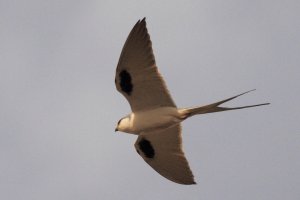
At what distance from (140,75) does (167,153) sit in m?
2.03

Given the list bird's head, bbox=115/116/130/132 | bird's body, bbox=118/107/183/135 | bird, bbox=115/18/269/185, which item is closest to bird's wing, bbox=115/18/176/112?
bird, bbox=115/18/269/185

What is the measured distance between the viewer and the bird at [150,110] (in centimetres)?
1220

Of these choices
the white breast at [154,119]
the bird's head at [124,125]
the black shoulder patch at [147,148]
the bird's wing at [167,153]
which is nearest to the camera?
the white breast at [154,119]

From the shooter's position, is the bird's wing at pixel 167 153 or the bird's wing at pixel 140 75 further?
the bird's wing at pixel 167 153

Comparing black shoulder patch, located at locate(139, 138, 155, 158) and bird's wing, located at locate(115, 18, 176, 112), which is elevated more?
bird's wing, located at locate(115, 18, 176, 112)

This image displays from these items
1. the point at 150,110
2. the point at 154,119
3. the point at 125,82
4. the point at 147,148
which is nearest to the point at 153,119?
the point at 154,119

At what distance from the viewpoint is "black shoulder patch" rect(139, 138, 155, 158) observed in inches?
545

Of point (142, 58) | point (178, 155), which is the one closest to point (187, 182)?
point (178, 155)

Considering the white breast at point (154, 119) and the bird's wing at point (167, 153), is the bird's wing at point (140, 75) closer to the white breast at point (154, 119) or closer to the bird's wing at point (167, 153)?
the white breast at point (154, 119)

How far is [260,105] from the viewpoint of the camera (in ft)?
36.8

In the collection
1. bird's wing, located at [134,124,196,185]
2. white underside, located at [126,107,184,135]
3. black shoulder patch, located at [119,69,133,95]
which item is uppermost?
black shoulder patch, located at [119,69,133,95]

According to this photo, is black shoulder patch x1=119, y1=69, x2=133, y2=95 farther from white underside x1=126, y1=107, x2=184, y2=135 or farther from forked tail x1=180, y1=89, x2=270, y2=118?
forked tail x1=180, y1=89, x2=270, y2=118

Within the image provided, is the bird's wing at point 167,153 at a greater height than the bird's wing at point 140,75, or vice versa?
the bird's wing at point 140,75

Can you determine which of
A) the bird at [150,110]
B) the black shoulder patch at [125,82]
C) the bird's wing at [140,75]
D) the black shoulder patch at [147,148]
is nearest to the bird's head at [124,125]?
the bird at [150,110]
